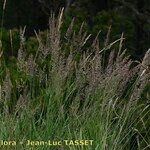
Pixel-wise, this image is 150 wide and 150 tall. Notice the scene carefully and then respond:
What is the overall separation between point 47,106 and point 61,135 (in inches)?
10.5

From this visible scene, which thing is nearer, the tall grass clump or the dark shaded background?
the tall grass clump

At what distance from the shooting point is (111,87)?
4.16 m

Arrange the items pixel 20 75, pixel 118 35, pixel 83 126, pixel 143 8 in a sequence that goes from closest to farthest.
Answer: pixel 83 126
pixel 20 75
pixel 118 35
pixel 143 8

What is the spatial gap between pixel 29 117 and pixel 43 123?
0.12 m

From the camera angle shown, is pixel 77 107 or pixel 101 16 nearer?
pixel 77 107

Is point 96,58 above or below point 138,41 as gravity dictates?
above

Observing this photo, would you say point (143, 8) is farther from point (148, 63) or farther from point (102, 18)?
point (148, 63)

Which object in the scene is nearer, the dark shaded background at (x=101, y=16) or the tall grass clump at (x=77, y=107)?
the tall grass clump at (x=77, y=107)

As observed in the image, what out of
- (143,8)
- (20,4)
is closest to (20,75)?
(143,8)

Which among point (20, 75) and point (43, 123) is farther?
point (20, 75)

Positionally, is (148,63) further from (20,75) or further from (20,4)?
(20,4)

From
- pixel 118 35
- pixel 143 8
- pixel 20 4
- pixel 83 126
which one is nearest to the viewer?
pixel 83 126

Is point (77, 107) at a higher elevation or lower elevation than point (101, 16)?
lower

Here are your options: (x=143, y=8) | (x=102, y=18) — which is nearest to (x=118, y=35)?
(x=102, y=18)
